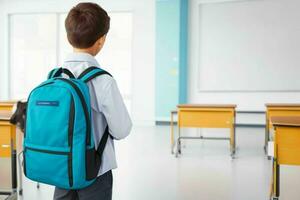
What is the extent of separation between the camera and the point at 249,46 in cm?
657

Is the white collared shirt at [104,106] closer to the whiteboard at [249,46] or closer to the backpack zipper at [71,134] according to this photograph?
the backpack zipper at [71,134]

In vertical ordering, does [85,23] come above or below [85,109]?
above

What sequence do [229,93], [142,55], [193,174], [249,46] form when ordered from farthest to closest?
1. [142,55]
2. [229,93]
3. [249,46]
4. [193,174]

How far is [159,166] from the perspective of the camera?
3676mm

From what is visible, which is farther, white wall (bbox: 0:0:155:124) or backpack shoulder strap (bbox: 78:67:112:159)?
white wall (bbox: 0:0:155:124)

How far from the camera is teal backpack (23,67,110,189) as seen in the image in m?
0.93

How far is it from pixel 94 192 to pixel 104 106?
0.29 meters

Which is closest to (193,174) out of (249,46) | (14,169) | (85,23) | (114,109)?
(14,169)

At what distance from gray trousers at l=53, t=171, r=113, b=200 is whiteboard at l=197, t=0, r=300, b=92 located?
19.6 feet

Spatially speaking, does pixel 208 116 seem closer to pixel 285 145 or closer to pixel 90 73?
pixel 285 145

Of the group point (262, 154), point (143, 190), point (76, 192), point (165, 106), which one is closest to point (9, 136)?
point (143, 190)

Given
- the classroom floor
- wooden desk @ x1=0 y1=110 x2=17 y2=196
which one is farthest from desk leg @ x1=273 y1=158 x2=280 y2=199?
wooden desk @ x1=0 y1=110 x2=17 y2=196

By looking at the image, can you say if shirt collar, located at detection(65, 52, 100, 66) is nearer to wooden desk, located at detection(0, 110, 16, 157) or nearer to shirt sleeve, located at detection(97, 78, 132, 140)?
shirt sleeve, located at detection(97, 78, 132, 140)

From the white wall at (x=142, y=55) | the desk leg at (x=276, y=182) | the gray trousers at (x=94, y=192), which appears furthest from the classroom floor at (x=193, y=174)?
the white wall at (x=142, y=55)
